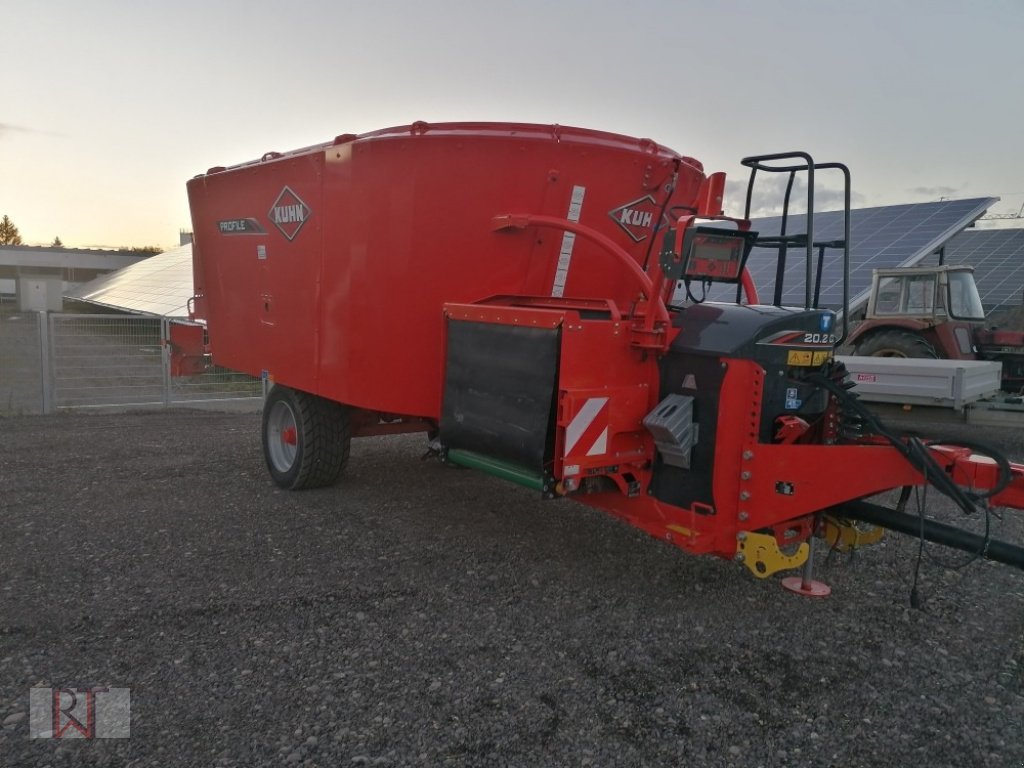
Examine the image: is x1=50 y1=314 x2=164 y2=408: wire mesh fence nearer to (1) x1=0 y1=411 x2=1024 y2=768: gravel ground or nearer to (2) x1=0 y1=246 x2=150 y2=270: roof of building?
(1) x1=0 y1=411 x2=1024 y2=768: gravel ground

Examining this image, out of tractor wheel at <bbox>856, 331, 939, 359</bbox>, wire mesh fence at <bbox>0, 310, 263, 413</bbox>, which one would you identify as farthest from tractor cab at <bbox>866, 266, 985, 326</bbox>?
wire mesh fence at <bbox>0, 310, 263, 413</bbox>

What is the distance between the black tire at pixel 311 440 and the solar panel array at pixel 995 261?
58.7 feet

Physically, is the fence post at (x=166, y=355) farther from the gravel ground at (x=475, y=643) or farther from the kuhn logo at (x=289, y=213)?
the kuhn logo at (x=289, y=213)

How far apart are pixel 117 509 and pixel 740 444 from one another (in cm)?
445

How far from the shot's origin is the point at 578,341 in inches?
147

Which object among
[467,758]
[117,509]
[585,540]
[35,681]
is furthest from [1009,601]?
[117,509]

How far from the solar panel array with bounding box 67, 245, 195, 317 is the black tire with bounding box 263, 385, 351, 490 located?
34.3 feet

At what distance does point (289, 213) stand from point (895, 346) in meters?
8.53

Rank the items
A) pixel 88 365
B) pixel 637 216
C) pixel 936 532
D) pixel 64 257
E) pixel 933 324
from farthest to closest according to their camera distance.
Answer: pixel 64 257, pixel 88 365, pixel 933 324, pixel 637 216, pixel 936 532

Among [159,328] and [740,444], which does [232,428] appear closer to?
[159,328]

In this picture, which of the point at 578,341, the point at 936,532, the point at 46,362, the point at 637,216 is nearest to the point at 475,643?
the point at 578,341

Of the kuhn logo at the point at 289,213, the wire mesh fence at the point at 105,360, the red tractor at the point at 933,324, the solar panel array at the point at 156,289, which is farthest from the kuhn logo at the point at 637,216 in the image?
the solar panel array at the point at 156,289

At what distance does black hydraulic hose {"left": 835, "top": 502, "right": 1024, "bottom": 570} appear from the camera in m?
3.20

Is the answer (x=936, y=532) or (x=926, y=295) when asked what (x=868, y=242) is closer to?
(x=926, y=295)
